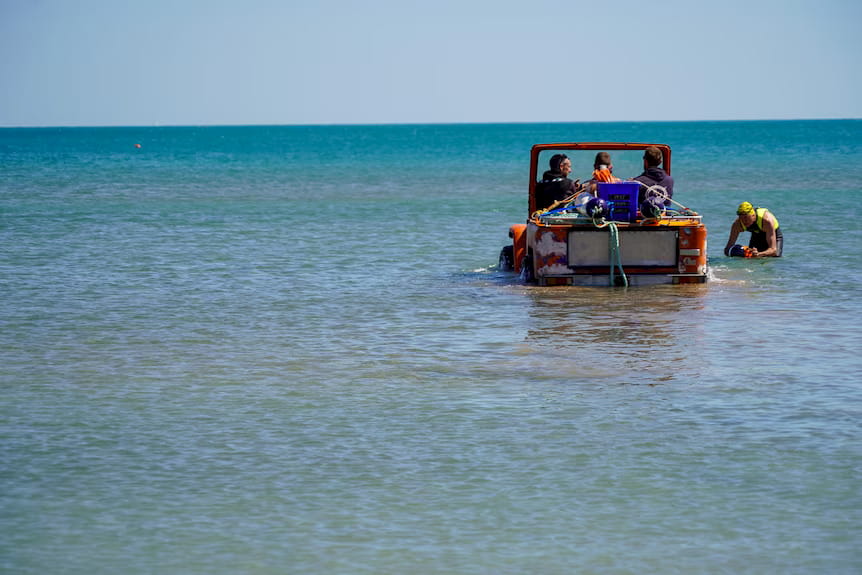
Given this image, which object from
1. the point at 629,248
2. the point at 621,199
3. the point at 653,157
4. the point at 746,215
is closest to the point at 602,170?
the point at 653,157

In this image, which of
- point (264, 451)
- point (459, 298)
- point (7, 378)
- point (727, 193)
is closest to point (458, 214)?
point (727, 193)

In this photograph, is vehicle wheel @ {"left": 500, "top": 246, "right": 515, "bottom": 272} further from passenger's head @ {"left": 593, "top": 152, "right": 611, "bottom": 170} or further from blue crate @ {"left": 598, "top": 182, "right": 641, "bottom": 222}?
blue crate @ {"left": 598, "top": 182, "right": 641, "bottom": 222}

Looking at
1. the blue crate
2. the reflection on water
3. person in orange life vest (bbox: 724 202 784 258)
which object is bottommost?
the reflection on water

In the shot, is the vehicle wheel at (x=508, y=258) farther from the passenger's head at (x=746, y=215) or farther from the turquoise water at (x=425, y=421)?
the passenger's head at (x=746, y=215)

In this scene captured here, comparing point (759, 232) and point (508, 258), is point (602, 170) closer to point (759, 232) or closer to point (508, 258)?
point (508, 258)

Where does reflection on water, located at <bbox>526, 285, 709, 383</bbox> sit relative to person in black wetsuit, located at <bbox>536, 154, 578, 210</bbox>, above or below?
below

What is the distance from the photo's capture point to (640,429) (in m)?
7.61

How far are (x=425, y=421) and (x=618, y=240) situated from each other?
5980mm

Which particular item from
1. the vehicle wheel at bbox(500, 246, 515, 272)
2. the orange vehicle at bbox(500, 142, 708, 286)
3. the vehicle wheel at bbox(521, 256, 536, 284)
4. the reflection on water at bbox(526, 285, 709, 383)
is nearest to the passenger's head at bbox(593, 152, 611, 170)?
the orange vehicle at bbox(500, 142, 708, 286)

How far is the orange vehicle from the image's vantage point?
13344 millimetres

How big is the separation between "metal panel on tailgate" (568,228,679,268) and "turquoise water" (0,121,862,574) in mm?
341

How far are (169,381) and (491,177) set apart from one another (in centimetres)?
4373

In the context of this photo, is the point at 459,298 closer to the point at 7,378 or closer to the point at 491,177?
the point at 7,378

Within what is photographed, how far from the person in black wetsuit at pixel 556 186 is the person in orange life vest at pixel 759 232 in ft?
11.1
